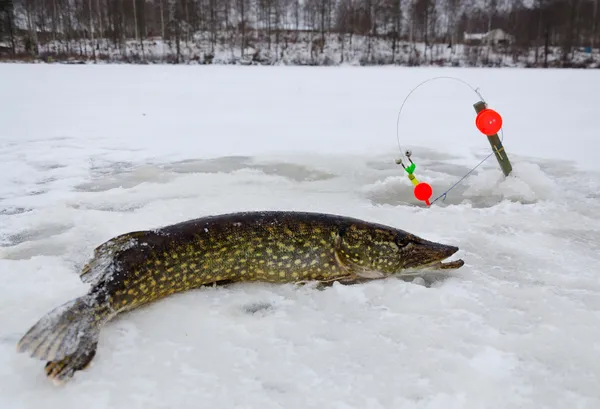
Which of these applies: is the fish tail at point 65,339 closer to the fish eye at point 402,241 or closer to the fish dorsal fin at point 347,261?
the fish dorsal fin at point 347,261

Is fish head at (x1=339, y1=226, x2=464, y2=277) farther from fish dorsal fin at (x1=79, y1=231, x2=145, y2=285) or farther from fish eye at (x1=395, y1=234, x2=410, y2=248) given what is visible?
fish dorsal fin at (x1=79, y1=231, x2=145, y2=285)

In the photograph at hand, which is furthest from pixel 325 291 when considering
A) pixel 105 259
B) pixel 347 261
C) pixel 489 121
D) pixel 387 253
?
pixel 489 121

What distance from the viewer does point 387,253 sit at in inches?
105

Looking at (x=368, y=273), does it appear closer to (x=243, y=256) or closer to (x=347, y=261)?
(x=347, y=261)

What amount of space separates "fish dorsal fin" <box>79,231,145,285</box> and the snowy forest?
30.1 metres

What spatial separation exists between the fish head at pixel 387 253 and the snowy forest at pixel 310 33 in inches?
1179

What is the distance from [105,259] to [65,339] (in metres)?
0.53

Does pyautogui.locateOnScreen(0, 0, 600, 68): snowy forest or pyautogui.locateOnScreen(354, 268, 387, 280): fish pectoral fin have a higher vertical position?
pyautogui.locateOnScreen(0, 0, 600, 68): snowy forest

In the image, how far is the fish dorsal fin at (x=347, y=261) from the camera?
2.63 m

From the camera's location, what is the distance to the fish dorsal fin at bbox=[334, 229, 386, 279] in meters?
2.63

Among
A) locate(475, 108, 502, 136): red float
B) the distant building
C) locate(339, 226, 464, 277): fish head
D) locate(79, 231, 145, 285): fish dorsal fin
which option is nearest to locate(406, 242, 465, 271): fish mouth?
locate(339, 226, 464, 277): fish head

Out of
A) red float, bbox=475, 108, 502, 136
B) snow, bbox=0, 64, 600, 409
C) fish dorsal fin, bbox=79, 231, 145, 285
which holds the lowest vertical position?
snow, bbox=0, 64, 600, 409

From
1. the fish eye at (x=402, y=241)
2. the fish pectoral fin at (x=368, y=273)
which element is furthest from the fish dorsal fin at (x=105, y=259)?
the fish eye at (x=402, y=241)

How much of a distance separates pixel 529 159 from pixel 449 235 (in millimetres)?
3441
